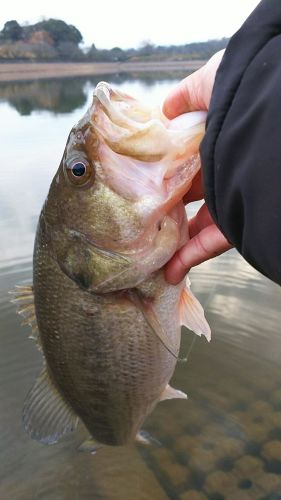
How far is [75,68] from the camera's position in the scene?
177ft

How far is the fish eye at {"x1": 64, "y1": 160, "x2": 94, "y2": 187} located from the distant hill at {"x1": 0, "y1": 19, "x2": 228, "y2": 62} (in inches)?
2179

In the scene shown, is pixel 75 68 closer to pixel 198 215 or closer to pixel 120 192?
pixel 198 215

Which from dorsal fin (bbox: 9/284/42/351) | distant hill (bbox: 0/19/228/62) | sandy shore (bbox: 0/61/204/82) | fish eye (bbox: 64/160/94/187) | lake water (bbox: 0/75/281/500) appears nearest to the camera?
fish eye (bbox: 64/160/94/187)

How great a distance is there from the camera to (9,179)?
8.91 meters

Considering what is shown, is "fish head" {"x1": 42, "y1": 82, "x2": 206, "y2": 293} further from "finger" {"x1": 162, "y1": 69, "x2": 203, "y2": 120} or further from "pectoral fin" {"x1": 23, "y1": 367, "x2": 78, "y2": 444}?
"pectoral fin" {"x1": 23, "y1": 367, "x2": 78, "y2": 444}

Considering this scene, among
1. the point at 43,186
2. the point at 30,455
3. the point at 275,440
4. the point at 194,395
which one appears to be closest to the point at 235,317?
the point at 194,395

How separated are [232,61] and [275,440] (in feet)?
9.29

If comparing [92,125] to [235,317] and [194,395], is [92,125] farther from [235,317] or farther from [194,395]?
[235,317]

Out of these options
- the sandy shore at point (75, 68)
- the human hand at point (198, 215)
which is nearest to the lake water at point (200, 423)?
the human hand at point (198, 215)

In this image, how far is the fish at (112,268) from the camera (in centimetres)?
159

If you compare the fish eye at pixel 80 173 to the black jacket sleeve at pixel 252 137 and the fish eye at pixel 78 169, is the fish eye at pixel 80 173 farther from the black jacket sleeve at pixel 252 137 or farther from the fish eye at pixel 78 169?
the black jacket sleeve at pixel 252 137

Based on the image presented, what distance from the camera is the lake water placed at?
10.5ft

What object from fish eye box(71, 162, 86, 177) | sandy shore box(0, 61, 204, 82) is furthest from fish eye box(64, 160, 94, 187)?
sandy shore box(0, 61, 204, 82)

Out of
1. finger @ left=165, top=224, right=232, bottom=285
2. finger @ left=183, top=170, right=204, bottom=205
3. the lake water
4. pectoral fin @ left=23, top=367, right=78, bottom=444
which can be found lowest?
the lake water
